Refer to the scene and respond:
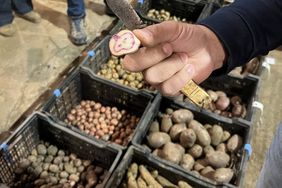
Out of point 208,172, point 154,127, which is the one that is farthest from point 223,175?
point 154,127

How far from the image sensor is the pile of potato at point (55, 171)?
1595 mm

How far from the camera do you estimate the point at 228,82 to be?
2.07 meters

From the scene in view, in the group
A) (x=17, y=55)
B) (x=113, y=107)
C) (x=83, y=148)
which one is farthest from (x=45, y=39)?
(x=83, y=148)

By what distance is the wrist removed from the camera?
914 millimetres

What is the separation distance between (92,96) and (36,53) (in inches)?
28.8

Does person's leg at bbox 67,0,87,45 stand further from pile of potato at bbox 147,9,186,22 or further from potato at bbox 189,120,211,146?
potato at bbox 189,120,211,146

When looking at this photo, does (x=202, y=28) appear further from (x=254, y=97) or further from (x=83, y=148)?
(x=254, y=97)

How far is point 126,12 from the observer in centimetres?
85

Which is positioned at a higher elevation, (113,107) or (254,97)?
(254,97)

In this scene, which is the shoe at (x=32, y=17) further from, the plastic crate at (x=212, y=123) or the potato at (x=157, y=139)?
the potato at (x=157, y=139)

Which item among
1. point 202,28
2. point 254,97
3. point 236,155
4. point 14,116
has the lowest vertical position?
point 14,116

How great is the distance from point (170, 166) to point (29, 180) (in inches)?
25.8

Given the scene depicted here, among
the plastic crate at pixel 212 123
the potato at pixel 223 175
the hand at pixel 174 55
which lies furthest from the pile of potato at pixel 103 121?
the hand at pixel 174 55

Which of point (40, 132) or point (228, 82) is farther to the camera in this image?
point (228, 82)
